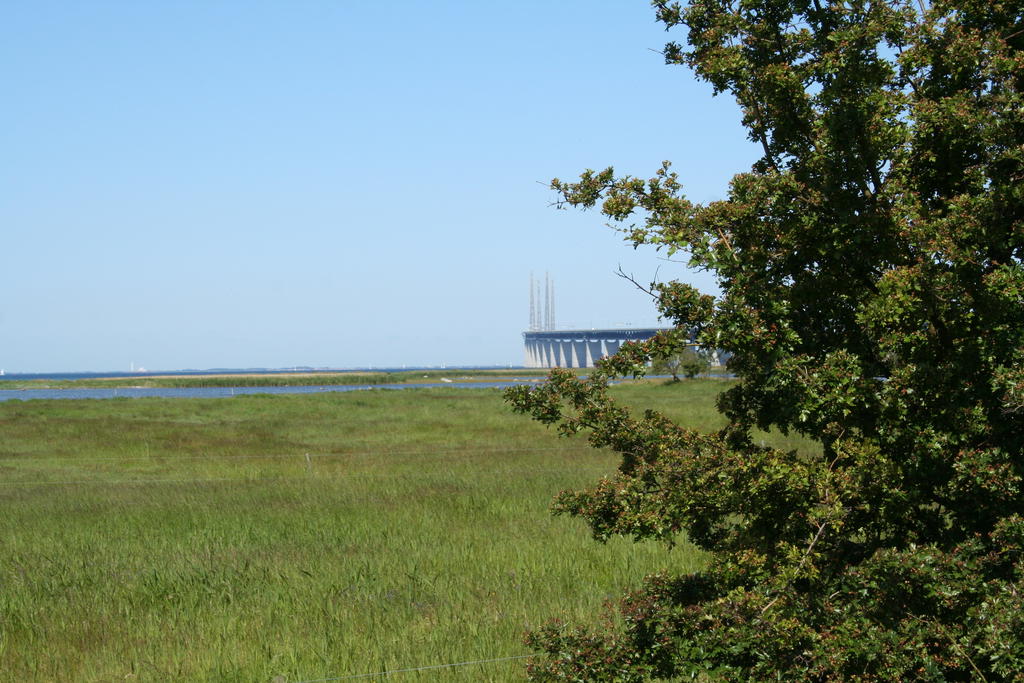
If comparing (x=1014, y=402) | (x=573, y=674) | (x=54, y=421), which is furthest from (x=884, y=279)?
(x=54, y=421)

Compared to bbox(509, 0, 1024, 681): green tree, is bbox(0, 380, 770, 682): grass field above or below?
below

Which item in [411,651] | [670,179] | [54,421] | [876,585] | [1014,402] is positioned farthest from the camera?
[54,421]

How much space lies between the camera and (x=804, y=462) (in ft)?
22.0

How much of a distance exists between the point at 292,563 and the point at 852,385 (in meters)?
10.4

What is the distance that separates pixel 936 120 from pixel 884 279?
1214 millimetres

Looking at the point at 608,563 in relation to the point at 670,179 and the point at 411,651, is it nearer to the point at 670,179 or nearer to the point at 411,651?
the point at 411,651

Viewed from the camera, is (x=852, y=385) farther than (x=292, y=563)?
No

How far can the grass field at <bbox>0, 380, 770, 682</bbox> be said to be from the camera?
1013 cm

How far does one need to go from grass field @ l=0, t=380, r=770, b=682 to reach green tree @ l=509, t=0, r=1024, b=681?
352 centimetres

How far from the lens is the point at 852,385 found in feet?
20.6

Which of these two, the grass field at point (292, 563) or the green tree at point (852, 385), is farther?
the grass field at point (292, 563)

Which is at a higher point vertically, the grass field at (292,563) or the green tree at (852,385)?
the green tree at (852,385)

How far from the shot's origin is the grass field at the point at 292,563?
10133 millimetres

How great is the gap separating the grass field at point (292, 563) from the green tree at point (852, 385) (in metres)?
3.52
